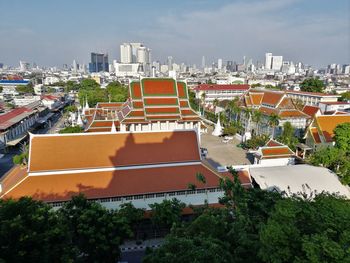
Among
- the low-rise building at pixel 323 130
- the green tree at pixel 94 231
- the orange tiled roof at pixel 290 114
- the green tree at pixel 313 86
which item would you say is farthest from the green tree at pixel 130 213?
the green tree at pixel 313 86

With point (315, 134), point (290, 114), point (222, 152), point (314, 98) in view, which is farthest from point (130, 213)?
point (314, 98)

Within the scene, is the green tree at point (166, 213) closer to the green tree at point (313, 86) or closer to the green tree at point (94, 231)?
the green tree at point (94, 231)

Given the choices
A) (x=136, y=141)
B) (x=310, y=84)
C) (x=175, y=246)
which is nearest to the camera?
(x=175, y=246)

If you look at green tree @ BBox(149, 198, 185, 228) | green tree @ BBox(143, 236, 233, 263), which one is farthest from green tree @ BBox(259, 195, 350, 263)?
green tree @ BBox(149, 198, 185, 228)

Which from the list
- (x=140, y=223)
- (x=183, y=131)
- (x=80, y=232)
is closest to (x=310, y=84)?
(x=183, y=131)

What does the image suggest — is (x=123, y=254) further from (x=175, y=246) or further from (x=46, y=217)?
(x=175, y=246)

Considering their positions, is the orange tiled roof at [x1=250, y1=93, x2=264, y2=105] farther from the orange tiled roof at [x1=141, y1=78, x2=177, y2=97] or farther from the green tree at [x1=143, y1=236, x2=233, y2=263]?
the green tree at [x1=143, y1=236, x2=233, y2=263]

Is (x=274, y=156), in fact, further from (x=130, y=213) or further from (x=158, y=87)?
(x=130, y=213)
